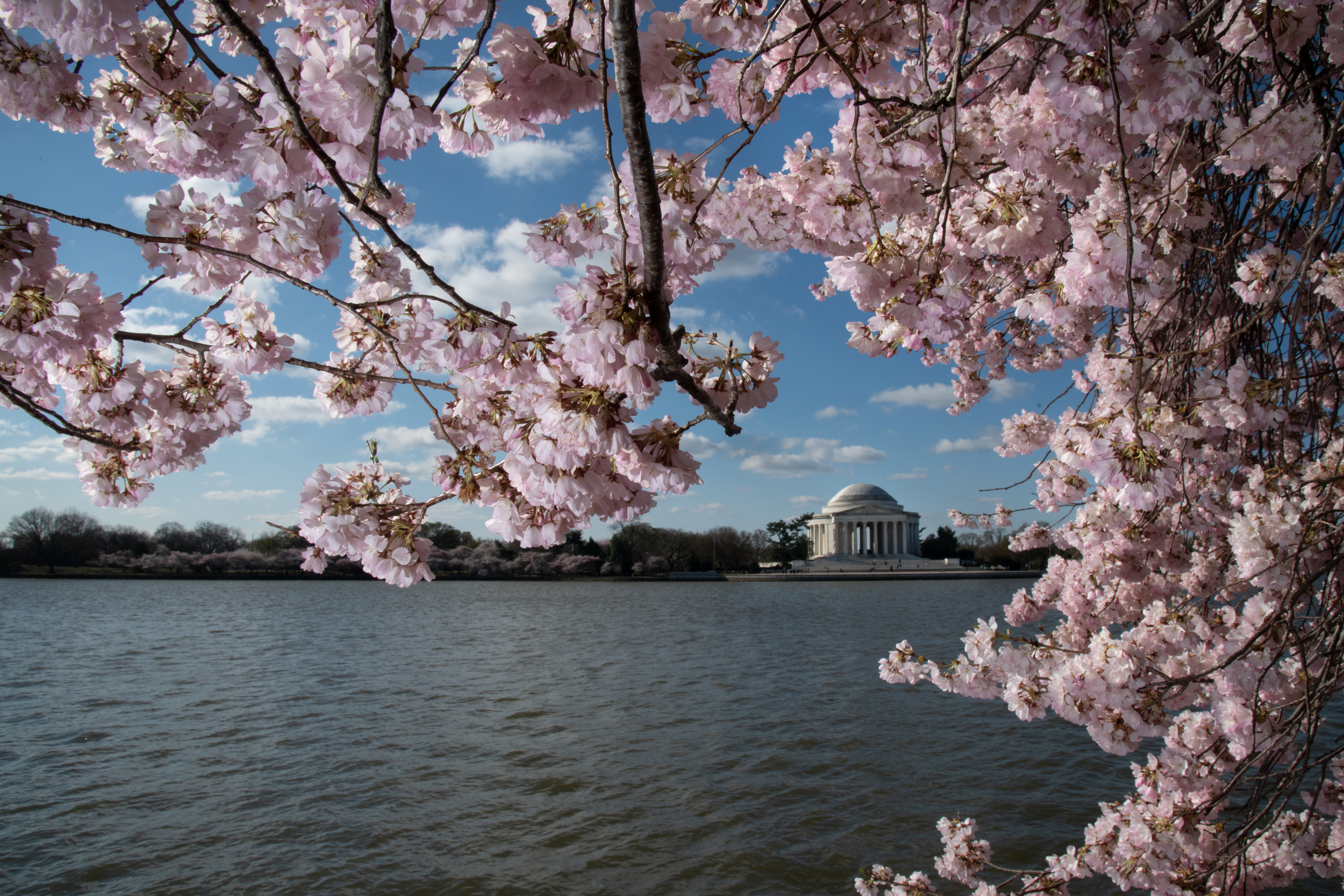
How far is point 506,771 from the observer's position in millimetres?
8031

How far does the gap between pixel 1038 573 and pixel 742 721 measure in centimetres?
5073

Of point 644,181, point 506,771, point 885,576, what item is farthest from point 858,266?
point 885,576

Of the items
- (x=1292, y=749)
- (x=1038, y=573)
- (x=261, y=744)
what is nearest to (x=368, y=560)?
(x=1292, y=749)

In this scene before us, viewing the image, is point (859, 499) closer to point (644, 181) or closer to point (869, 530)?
point (869, 530)

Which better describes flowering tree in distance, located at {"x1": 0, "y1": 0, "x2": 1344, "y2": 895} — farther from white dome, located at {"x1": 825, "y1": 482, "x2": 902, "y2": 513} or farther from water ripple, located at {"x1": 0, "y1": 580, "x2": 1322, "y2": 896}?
white dome, located at {"x1": 825, "y1": 482, "x2": 902, "y2": 513}

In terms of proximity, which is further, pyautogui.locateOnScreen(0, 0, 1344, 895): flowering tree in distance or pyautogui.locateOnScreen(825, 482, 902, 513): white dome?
pyautogui.locateOnScreen(825, 482, 902, 513): white dome

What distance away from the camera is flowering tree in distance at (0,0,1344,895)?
62.9 inches

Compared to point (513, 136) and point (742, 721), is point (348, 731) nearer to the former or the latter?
point (742, 721)

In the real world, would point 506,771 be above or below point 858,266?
below

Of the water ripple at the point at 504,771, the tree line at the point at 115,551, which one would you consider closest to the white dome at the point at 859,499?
the tree line at the point at 115,551

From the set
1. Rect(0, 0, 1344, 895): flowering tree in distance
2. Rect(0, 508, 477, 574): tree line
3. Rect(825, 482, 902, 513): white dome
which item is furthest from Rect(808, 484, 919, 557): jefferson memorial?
Rect(0, 0, 1344, 895): flowering tree in distance

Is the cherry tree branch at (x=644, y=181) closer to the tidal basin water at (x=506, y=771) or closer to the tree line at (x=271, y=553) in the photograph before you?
the tidal basin water at (x=506, y=771)

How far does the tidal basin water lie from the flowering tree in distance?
314cm

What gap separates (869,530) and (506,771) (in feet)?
221
